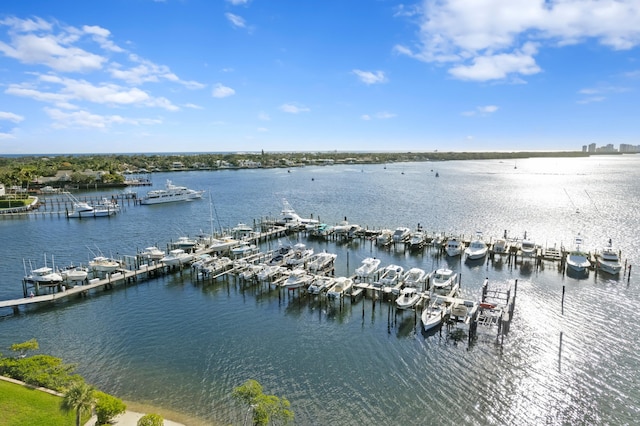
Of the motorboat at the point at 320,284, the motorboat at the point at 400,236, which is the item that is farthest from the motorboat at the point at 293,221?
the motorboat at the point at 320,284

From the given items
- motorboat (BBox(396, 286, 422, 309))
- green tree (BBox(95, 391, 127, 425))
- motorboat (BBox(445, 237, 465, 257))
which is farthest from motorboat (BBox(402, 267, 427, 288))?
green tree (BBox(95, 391, 127, 425))

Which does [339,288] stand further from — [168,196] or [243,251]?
[168,196]

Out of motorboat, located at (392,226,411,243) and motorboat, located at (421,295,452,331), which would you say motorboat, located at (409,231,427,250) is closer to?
motorboat, located at (392,226,411,243)

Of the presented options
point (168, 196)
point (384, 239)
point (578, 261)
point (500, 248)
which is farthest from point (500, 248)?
point (168, 196)

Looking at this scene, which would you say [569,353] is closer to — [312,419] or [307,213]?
[312,419]

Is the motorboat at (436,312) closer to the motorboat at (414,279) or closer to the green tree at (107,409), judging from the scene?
the motorboat at (414,279)

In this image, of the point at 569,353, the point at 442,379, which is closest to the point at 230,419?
the point at 442,379
